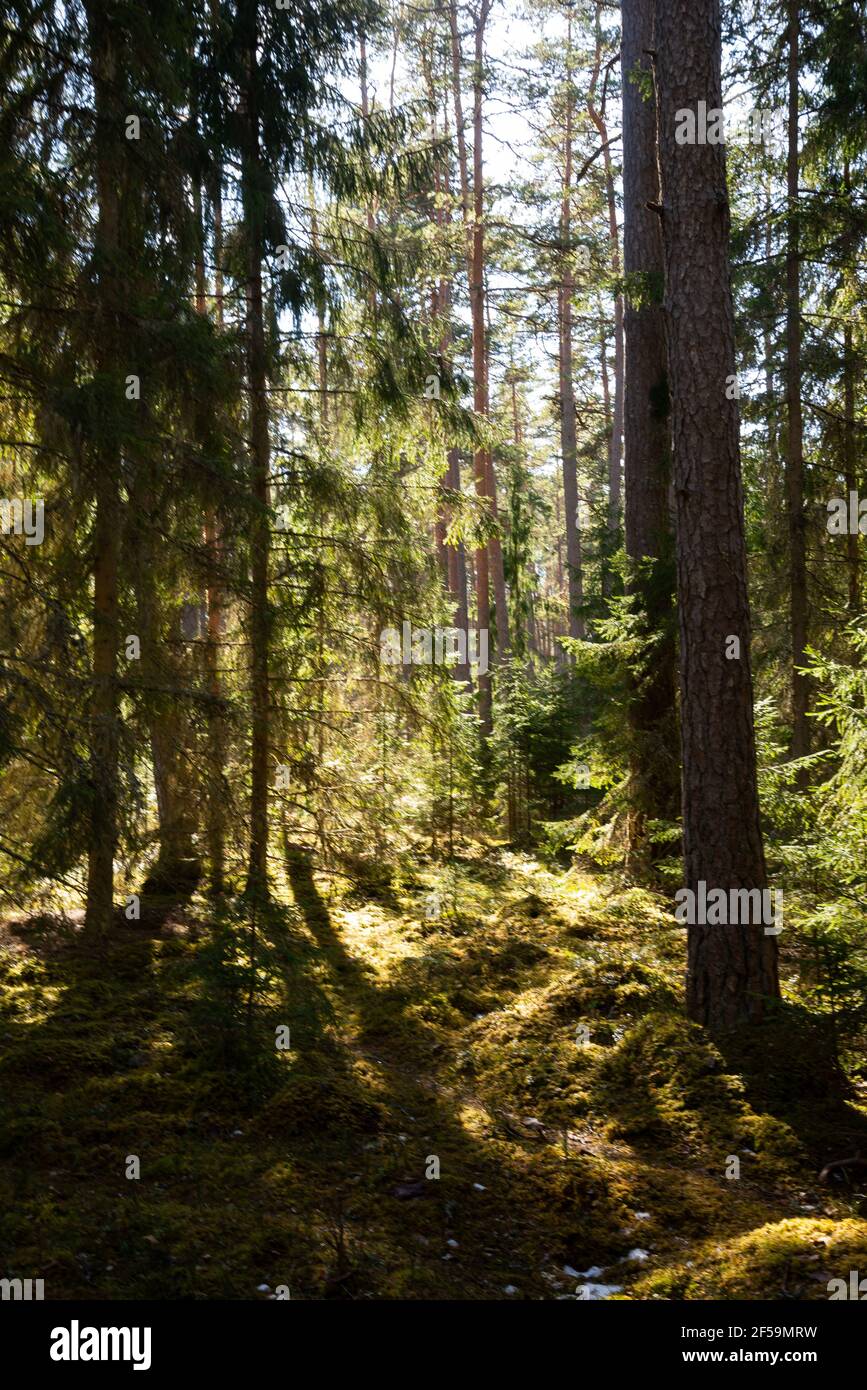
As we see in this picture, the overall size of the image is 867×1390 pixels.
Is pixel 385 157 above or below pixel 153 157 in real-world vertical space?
above

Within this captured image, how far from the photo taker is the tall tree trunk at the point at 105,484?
5664mm

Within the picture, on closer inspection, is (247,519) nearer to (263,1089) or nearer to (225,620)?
(225,620)

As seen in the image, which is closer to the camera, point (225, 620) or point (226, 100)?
point (226, 100)

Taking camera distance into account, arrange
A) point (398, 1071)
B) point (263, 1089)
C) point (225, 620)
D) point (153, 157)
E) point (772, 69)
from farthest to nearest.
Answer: point (772, 69) → point (225, 620) → point (153, 157) → point (398, 1071) → point (263, 1089)

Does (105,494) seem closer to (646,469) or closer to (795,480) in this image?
(646,469)

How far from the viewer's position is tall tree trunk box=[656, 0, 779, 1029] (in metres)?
6.42

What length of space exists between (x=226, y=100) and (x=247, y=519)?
404 cm

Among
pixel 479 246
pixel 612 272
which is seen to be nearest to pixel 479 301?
pixel 479 246

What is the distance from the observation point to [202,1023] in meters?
5.98

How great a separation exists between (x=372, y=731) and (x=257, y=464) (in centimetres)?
308

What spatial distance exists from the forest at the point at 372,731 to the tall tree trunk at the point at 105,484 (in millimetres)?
39

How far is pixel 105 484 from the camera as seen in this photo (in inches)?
268
